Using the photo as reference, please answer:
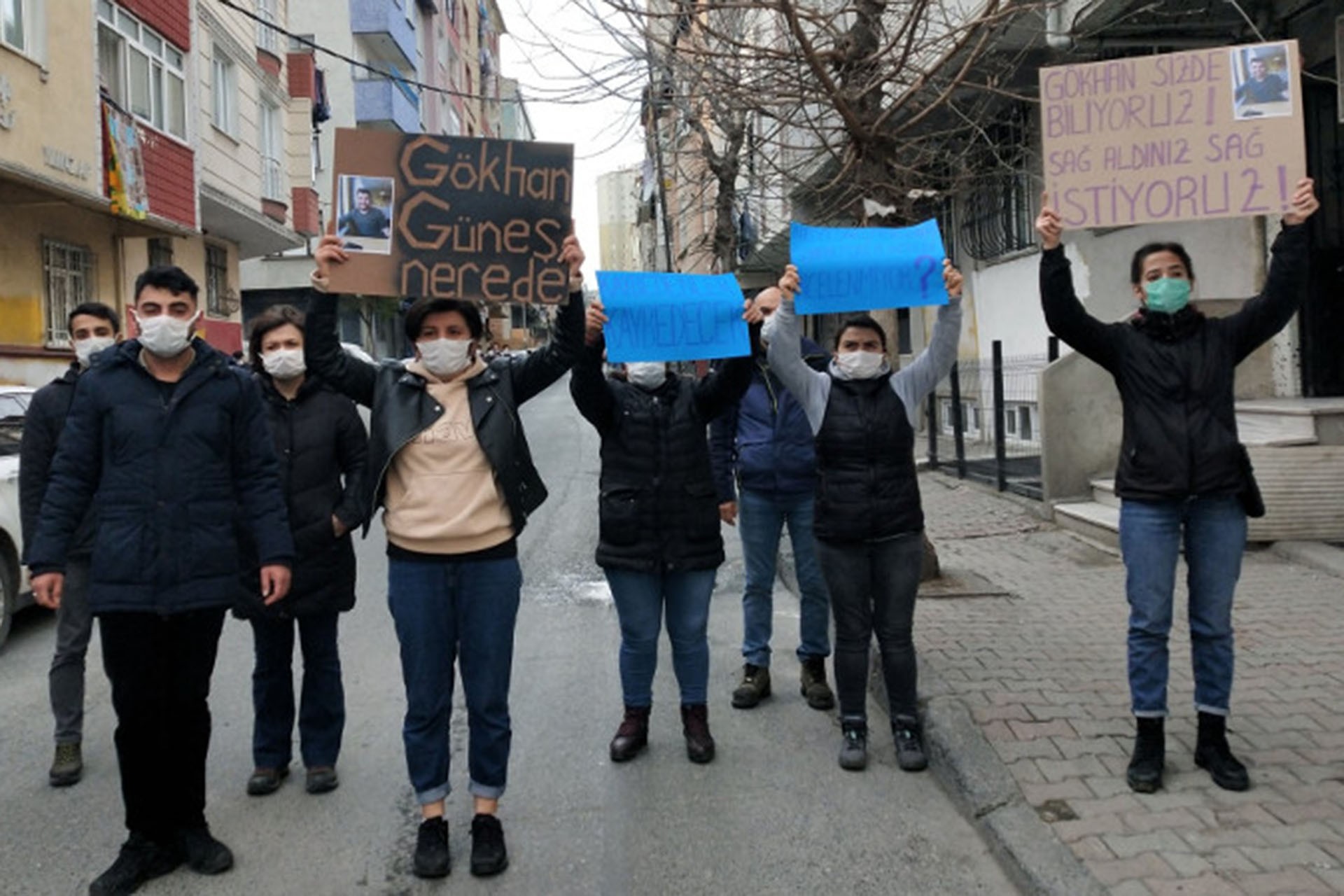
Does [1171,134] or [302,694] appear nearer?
[1171,134]

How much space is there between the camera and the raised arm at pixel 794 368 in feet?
14.4

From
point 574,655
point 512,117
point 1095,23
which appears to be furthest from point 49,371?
point 512,117

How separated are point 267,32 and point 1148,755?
26.5 meters

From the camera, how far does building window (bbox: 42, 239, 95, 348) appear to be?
15.4 metres

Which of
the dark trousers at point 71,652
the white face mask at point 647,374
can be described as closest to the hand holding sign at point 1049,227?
the white face mask at point 647,374

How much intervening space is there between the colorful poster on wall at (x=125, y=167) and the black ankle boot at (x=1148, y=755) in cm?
1555

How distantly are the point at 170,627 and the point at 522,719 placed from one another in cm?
198

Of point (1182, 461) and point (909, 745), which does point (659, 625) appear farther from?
point (1182, 461)

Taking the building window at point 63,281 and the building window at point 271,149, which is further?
the building window at point 271,149

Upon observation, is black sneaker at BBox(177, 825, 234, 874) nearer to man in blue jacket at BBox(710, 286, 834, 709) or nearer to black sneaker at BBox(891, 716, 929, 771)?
man in blue jacket at BBox(710, 286, 834, 709)

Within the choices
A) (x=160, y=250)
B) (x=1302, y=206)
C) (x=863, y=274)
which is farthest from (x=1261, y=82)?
(x=160, y=250)

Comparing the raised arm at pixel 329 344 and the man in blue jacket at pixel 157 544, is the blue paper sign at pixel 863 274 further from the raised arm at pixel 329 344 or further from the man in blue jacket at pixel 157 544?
the man in blue jacket at pixel 157 544

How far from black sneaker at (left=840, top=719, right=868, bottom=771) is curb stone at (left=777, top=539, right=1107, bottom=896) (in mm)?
295

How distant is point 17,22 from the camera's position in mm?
13383
